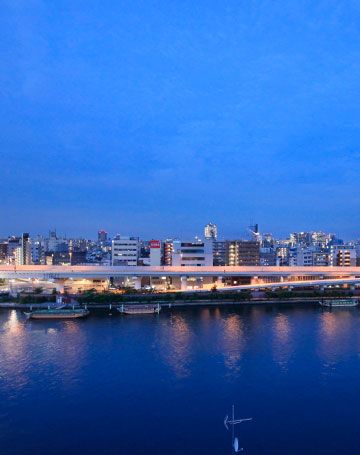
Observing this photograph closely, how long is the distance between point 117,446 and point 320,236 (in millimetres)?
51759

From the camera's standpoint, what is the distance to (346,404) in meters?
6.62

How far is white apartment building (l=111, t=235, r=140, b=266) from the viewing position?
25.0 meters

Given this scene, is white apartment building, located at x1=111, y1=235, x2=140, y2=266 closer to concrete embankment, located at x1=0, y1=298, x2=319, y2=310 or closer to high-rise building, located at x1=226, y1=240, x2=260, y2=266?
high-rise building, located at x1=226, y1=240, x2=260, y2=266

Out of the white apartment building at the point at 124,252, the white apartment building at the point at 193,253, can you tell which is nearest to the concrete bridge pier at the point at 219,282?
the white apartment building at the point at 193,253

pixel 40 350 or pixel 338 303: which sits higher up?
pixel 338 303

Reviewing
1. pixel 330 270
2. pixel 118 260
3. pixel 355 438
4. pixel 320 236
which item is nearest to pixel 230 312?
pixel 330 270

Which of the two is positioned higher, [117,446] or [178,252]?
[178,252]

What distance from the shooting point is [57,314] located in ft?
43.7

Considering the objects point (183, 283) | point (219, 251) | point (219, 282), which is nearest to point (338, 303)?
point (219, 282)

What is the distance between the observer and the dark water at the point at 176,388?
218 inches

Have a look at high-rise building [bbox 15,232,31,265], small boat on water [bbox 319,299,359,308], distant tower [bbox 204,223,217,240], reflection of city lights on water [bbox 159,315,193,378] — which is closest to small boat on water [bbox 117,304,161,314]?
reflection of city lights on water [bbox 159,315,193,378]

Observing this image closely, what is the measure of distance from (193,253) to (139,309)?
6.96 m

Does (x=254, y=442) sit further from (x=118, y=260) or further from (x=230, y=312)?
Result: (x=118, y=260)

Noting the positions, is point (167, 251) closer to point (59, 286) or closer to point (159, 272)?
point (159, 272)
